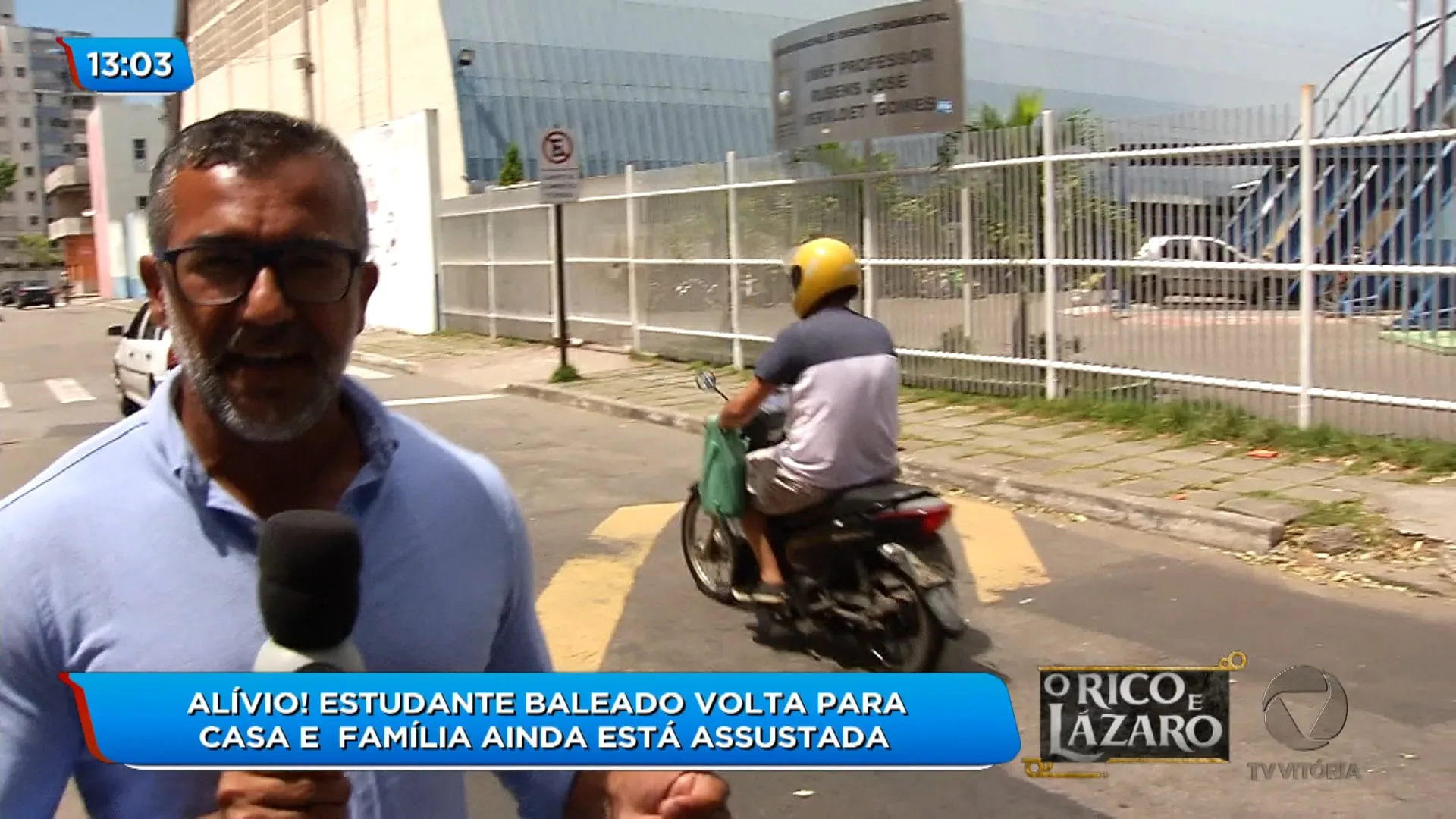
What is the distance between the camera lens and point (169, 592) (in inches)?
65.0

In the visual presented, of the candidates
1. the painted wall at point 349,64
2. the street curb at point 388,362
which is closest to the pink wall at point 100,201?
the painted wall at point 349,64

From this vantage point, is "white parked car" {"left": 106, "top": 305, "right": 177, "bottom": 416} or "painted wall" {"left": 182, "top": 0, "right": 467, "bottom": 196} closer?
"white parked car" {"left": 106, "top": 305, "right": 177, "bottom": 416}

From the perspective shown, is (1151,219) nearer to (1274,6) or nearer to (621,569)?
(621,569)

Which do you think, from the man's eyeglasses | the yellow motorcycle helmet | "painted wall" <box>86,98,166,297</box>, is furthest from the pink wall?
the man's eyeglasses

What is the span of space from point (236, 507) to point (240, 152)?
47 centimetres

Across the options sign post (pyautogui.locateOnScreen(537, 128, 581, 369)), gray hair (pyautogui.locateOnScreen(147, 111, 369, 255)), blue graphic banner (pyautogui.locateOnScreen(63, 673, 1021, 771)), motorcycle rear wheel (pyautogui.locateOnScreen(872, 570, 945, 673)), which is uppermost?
sign post (pyautogui.locateOnScreen(537, 128, 581, 369))

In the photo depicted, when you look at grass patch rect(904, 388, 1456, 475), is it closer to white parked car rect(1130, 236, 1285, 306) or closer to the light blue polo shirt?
white parked car rect(1130, 236, 1285, 306)

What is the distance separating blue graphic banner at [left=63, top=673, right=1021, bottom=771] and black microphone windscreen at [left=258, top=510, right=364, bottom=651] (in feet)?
0.38

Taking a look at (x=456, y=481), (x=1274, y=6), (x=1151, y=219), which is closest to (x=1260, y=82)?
(x=1274, y=6)

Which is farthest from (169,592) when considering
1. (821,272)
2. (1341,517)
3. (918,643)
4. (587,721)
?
(1341,517)

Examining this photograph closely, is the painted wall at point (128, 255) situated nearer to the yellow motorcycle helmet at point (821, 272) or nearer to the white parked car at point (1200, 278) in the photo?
the white parked car at point (1200, 278)

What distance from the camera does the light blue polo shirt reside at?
1.63m

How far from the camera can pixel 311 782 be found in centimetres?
146

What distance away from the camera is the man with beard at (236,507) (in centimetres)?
164
